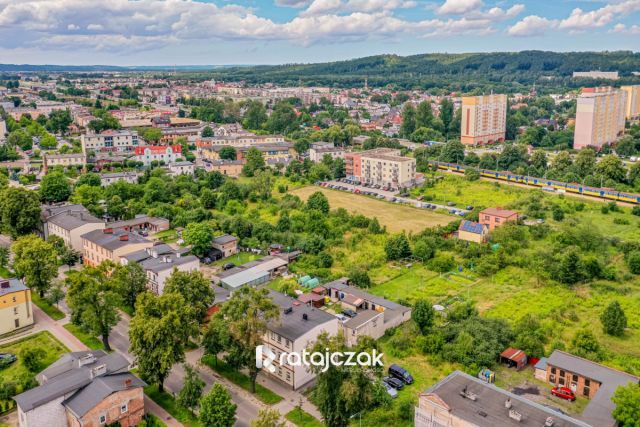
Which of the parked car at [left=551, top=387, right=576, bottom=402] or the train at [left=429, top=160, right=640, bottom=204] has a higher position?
the train at [left=429, top=160, right=640, bottom=204]

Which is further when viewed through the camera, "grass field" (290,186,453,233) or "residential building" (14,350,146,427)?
"grass field" (290,186,453,233)

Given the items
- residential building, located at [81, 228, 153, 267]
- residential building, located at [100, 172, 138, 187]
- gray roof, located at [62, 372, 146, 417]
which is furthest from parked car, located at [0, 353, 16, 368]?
residential building, located at [100, 172, 138, 187]

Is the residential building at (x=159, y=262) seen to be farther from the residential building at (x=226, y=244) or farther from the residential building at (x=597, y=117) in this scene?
the residential building at (x=597, y=117)

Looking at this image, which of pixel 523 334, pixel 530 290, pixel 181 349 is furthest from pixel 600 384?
pixel 181 349

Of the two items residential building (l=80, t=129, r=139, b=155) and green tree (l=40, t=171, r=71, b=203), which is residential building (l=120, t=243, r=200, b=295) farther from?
residential building (l=80, t=129, r=139, b=155)

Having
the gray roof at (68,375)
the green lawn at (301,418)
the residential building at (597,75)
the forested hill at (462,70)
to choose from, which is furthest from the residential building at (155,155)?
the residential building at (597,75)

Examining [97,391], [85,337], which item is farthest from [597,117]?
[97,391]

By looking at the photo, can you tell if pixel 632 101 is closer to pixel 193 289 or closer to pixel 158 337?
pixel 193 289
